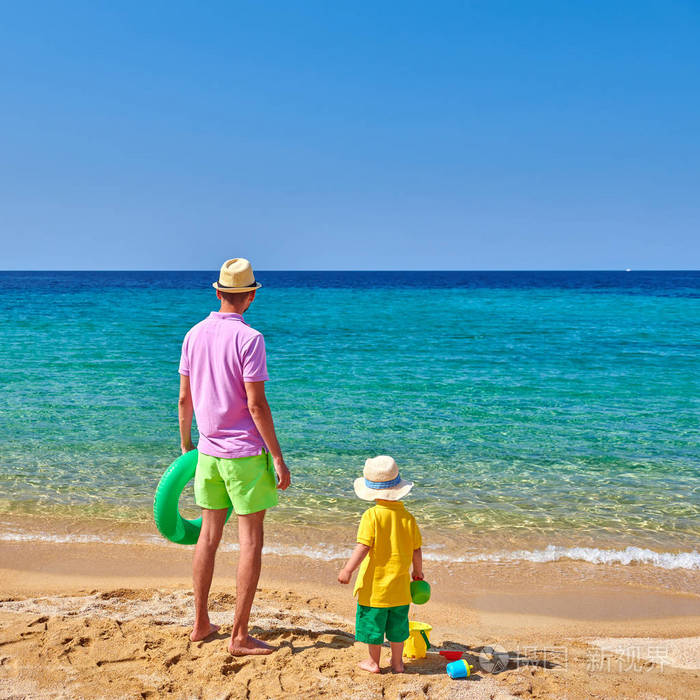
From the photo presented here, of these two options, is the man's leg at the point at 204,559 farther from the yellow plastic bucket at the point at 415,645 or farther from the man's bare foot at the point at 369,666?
the yellow plastic bucket at the point at 415,645

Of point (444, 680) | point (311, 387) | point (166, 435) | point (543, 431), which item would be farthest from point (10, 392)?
point (444, 680)

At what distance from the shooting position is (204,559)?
11.9 feet

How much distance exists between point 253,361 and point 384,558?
1192 millimetres

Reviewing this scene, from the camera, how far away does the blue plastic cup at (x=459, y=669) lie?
339 centimetres

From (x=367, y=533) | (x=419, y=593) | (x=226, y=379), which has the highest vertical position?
(x=226, y=379)

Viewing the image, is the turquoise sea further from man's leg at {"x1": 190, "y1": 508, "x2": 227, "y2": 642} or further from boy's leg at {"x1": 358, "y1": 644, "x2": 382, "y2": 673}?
boy's leg at {"x1": 358, "y1": 644, "x2": 382, "y2": 673}

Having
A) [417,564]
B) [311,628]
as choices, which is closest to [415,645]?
[417,564]

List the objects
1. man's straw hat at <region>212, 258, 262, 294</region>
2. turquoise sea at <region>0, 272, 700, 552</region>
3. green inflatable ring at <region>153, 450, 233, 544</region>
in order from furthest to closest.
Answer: turquoise sea at <region>0, 272, 700, 552</region>
green inflatable ring at <region>153, 450, 233, 544</region>
man's straw hat at <region>212, 258, 262, 294</region>

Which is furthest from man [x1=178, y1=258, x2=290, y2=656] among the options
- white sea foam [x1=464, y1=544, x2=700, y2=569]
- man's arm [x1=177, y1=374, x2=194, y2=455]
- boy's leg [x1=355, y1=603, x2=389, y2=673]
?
white sea foam [x1=464, y1=544, x2=700, y2=569]

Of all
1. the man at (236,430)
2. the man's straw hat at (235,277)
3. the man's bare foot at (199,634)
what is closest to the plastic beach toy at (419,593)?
the man at (236,430)

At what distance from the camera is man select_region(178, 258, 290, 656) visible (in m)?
3.39

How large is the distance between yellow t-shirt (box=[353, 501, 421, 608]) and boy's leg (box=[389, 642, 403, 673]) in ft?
0.90

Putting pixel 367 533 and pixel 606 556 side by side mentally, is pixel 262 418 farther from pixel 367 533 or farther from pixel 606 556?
pixel 606 556

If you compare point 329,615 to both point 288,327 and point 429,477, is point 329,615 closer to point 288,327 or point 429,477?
point 429,477
